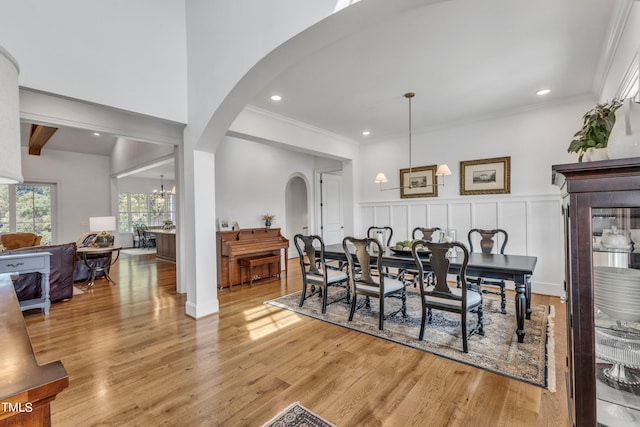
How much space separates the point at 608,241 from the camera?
48.7 inches

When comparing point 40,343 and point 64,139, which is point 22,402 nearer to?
point 40,343

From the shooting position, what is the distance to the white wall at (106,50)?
2.48 m

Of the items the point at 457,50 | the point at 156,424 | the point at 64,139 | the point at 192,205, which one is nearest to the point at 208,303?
the point at 192,205

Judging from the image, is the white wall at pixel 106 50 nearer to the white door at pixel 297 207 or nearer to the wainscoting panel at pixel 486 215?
→ the wainscoting panel at pixel 486 215

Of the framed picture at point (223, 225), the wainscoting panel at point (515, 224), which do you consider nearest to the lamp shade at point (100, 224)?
the framed picture at point (223, 225)

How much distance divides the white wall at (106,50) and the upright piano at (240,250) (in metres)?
2.20

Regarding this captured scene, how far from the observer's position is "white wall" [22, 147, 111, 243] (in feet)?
25.6

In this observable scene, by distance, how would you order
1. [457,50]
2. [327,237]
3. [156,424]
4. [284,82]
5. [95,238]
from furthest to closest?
[327,237] < [95,238] < [284,82] < [457,50] < [156,424]

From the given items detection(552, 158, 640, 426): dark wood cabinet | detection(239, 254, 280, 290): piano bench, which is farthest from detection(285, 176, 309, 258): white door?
detection(552, 158, 640, 426): dark wood cabinet

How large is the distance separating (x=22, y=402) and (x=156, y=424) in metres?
1.48

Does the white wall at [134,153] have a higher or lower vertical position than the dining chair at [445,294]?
higher

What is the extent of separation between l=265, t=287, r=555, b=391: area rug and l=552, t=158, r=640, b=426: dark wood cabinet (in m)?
0.97

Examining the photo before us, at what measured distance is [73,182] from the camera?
837 centimetres

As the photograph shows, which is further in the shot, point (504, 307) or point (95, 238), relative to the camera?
point (95, 238)
